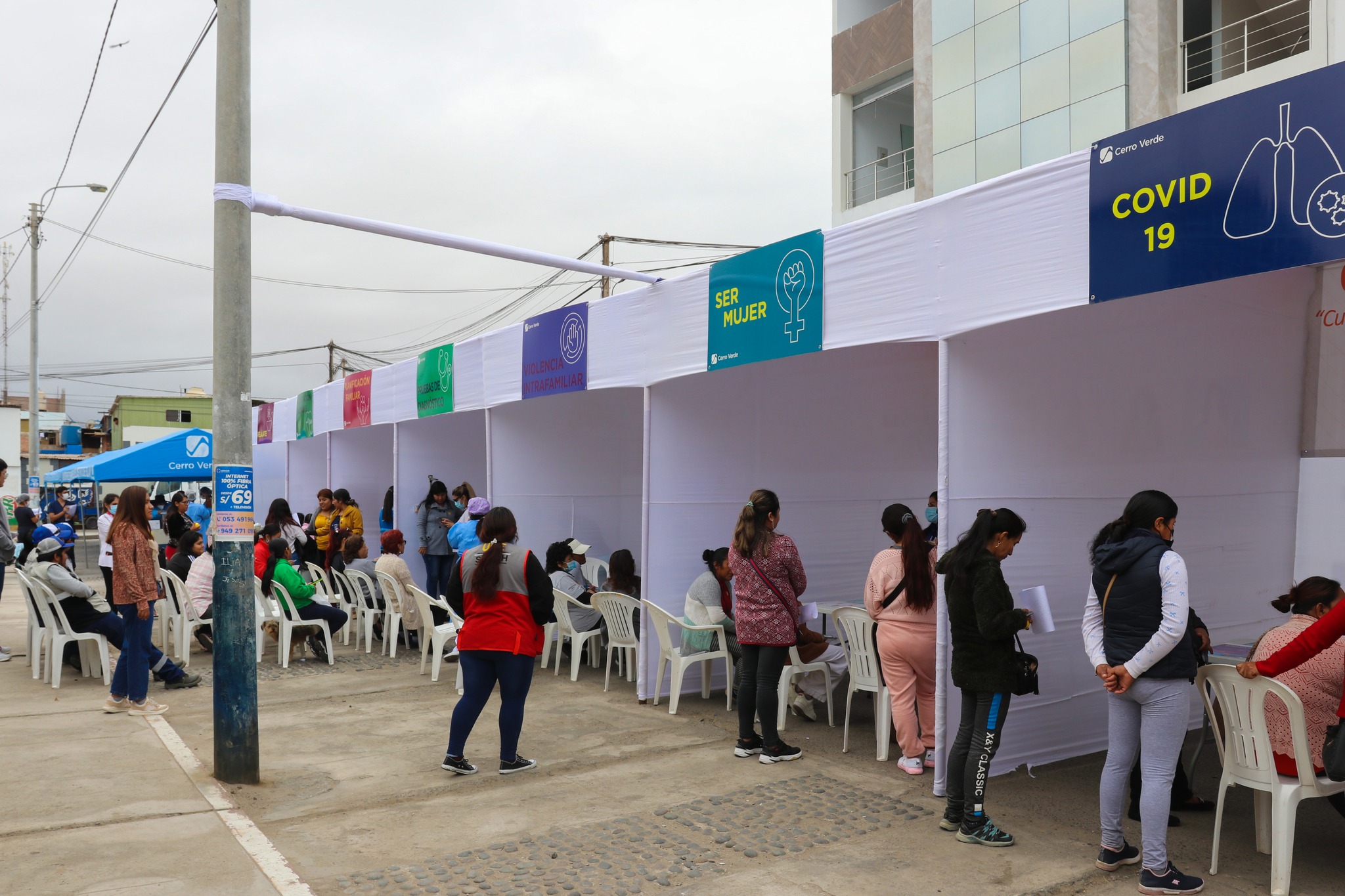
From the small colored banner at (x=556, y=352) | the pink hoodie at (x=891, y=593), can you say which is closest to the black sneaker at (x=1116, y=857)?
the pink hoodie at (x=891, y=593)

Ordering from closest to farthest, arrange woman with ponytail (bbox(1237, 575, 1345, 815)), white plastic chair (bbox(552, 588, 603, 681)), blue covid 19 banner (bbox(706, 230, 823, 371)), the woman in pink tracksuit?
woman with ponytail (bbox(1237, 575, 1345, 815)) → the woman in pink tracksuit → blue covid 19 banner (bbox(706, 230, 823, 371)) → white plastic chair (bbox(552, 588, 603, 681))

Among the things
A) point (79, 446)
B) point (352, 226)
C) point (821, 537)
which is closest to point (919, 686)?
point (821, 537)

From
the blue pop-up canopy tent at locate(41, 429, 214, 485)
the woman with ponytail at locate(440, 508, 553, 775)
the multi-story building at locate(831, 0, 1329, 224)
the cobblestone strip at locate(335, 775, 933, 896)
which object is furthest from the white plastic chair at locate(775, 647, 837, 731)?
the blue pop-up canopy tent at locate(41, 429, 214, 485)

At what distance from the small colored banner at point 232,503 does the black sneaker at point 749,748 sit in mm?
2822

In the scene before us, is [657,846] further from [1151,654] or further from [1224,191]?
[1224,191]

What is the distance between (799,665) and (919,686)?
972 mm

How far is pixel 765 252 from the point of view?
598 centimetres

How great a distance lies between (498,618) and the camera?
4.96 m

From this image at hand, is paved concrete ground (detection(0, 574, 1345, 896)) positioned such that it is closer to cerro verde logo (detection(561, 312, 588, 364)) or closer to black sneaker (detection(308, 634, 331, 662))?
black sneaker (detection(308, 634, 331, 662))

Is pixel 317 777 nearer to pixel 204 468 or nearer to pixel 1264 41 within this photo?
pixel 204 468

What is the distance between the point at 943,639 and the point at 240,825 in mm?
3355

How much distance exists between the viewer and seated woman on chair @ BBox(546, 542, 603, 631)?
7820 millimetres

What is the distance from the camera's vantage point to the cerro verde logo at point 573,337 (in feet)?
25.8

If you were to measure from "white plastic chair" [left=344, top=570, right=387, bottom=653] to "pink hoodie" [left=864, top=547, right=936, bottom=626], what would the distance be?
5505mm
